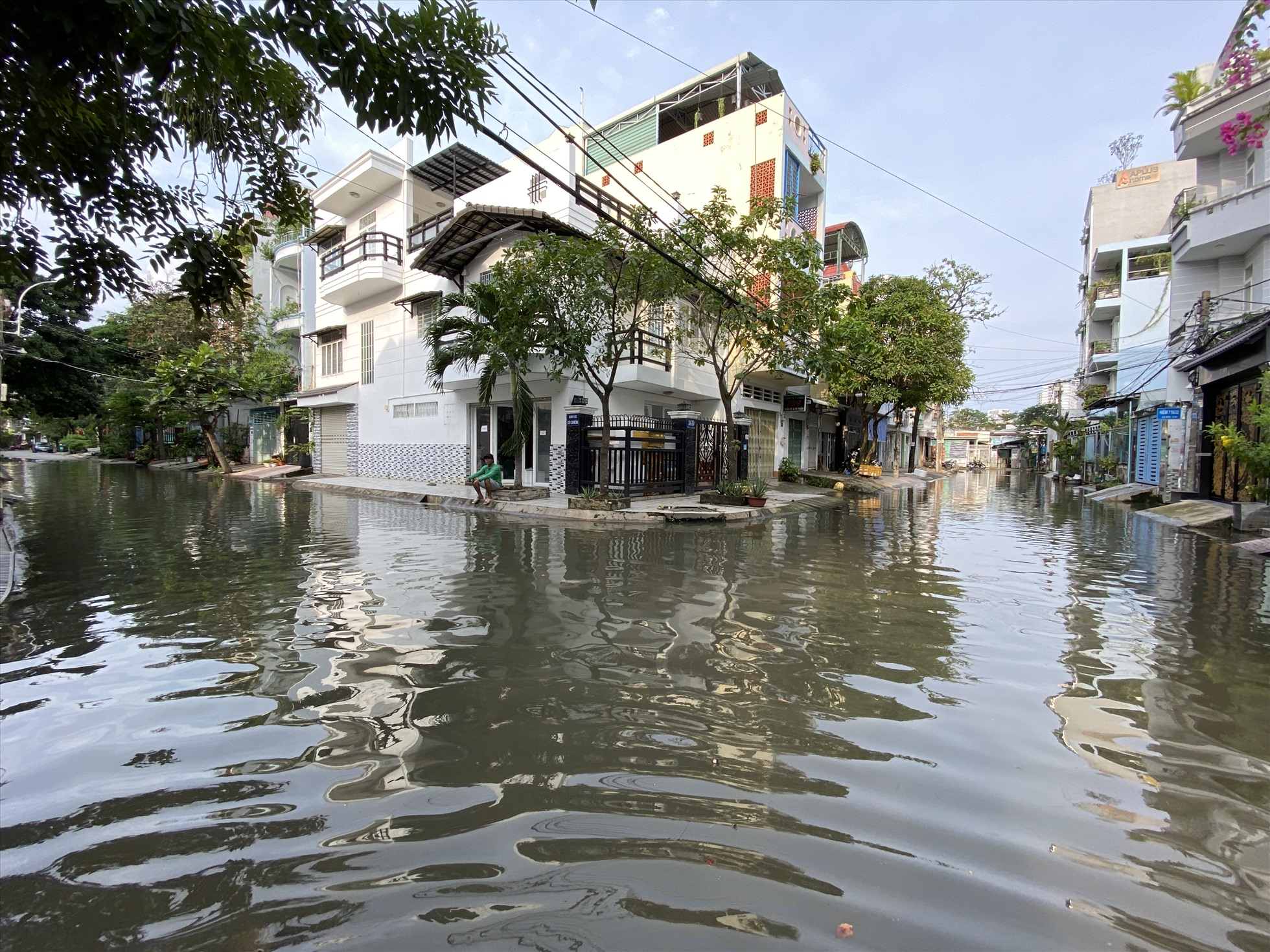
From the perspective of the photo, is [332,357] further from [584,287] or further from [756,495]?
[756,495]

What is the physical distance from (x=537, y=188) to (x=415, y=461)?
979 cm

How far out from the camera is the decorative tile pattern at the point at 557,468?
1619cm

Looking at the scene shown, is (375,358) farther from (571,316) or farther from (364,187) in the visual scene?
(571,316)

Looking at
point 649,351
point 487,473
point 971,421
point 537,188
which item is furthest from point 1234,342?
point 971,421

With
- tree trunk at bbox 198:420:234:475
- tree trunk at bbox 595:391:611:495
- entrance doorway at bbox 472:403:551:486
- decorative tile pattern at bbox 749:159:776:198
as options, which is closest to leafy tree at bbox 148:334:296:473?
tree trunk at bbox 198:420:234:475

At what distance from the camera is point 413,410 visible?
20.8m

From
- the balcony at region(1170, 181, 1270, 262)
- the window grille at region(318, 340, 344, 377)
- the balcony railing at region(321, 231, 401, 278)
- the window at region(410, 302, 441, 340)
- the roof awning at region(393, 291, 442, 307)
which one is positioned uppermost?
the balcony railing at region(321, 231, 401, 278)

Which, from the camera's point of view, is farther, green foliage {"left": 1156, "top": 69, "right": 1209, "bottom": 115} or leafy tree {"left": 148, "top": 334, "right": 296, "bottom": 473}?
leafy tree {"left": 148, "top": 334, "right": 296, "bottom": 473}

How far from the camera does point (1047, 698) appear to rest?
367cm

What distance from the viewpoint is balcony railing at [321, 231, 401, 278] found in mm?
20500

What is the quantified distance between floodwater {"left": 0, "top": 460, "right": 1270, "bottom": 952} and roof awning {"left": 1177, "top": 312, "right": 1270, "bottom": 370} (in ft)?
34.8

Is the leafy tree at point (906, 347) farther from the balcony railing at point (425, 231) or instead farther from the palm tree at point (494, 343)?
the balcony railing at point (425, 231)

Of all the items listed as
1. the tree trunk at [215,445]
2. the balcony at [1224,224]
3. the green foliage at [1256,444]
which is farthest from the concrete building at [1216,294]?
the tree trunk at [215,445]

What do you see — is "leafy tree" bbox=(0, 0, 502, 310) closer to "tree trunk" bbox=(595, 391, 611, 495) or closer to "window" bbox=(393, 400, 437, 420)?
"tree trunk" bbox=(595, 391, 611, 495)
